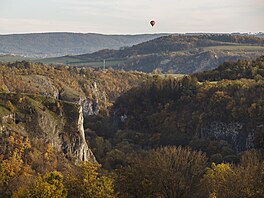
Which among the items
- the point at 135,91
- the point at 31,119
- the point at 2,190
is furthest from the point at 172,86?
the point at 2,190

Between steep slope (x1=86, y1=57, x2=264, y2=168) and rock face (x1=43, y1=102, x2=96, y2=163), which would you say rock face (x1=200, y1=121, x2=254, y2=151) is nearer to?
steep slope (x1=86, y1=57, x2=264, y2=168)

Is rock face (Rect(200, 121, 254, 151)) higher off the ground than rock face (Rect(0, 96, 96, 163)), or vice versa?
rock face (Rect(0, 96, 96, 163))

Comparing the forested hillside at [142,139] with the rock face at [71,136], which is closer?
the forested hillside at [142,139]

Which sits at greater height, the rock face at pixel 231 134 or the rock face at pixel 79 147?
the rock face at pixel 79 147

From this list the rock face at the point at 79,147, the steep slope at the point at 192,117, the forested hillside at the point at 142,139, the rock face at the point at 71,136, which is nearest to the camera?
the forested hillside at the point at 142,139

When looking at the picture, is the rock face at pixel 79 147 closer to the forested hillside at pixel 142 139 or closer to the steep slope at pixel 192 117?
the forested hillside at pixel 142 139

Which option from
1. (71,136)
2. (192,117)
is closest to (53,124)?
(71,136)

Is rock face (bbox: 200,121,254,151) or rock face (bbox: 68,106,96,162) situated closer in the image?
rock face (bbox: 68,106,96,162)

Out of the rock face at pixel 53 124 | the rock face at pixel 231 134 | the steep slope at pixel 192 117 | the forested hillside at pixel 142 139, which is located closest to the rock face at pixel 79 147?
the rock face at pixel 53 124

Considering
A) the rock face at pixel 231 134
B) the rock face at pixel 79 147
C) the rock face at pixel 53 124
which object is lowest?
the rock face at pixel 231 134

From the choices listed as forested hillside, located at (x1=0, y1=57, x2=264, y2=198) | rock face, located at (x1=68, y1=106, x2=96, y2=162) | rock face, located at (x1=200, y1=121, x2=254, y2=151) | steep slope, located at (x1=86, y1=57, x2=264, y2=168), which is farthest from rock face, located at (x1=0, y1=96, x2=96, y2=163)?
rock face, located at (x1=200, y1=121, x2=254, y2=151)

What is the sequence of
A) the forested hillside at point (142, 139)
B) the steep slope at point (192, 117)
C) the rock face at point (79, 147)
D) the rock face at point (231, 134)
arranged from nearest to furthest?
the forested hillside at point (142, 139), the rock face at point (79, 147), the steep slope at point (192, 117), the rock face at point (231, 134)
